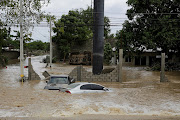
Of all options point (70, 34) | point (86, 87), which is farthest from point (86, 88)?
point (70, 34)

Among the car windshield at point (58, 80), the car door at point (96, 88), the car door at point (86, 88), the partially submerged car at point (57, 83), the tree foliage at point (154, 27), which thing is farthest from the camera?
the tree foliage at point (154, 27)

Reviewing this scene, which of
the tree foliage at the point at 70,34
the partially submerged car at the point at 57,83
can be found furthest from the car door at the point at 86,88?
the tree foliage at the point at 70,34

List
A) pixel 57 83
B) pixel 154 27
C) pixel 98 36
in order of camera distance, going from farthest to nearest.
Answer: pixel 154 27 < pixel 98 36 < pixel 57 83

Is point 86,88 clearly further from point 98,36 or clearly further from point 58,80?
point 98,36

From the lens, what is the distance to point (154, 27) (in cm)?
3256

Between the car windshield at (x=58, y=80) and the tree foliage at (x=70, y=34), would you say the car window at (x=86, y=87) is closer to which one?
the car windshield at (x=58, y=80)

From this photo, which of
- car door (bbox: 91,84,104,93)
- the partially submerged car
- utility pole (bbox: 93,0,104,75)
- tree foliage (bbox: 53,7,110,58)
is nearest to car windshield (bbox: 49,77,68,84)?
the partially submerged car

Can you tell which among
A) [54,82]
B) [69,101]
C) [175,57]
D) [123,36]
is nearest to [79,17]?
[123,36]

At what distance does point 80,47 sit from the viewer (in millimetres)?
52000

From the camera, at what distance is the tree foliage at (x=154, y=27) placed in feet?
101

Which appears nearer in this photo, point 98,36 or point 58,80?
point 58,80

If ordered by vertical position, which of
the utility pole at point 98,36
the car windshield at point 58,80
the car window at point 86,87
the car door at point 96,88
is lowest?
the car door at point 96,88

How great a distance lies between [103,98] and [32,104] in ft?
13.7

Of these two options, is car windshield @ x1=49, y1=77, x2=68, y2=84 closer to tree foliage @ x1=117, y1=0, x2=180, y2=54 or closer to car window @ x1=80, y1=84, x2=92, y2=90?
car window @ x1=80, y1=84, x2=92, y2=90
